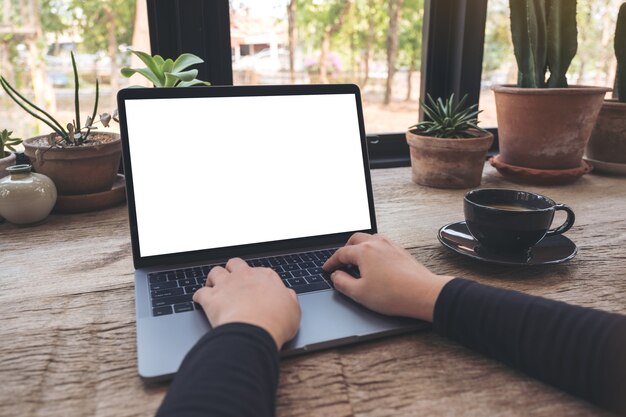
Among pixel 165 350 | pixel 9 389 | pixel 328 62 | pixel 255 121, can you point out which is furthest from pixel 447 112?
pixel 9 389

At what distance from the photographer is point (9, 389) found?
43 cm

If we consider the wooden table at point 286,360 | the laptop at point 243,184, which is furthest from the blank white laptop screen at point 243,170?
the wooden table at point 286,360

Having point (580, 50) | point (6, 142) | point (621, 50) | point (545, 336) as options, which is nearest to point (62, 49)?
point (6, 142)

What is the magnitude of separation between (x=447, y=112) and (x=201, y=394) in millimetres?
906

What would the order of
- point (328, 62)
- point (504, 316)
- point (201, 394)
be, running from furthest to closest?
point (328, 62), point (504, 316), point (201, 394)

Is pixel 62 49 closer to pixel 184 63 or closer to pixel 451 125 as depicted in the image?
pixel 184 63

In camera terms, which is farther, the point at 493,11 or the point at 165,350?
the point at 493,11

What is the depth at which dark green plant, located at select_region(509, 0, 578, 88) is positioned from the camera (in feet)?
3.58

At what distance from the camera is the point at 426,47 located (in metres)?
1.35

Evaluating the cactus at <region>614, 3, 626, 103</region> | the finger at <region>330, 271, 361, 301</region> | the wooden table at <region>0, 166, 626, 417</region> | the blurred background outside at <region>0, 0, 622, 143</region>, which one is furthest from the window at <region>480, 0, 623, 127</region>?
the finger at <region>330, 271, 361, 301</region>

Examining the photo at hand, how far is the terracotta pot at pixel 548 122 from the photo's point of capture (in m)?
1.08

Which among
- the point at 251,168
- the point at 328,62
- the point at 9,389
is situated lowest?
the point at 9,389

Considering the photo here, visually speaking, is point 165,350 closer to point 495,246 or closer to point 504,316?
point 504,316

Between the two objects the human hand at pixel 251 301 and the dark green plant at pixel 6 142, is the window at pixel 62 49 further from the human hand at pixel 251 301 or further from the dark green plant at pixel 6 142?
the human hand at pixel 251 301
